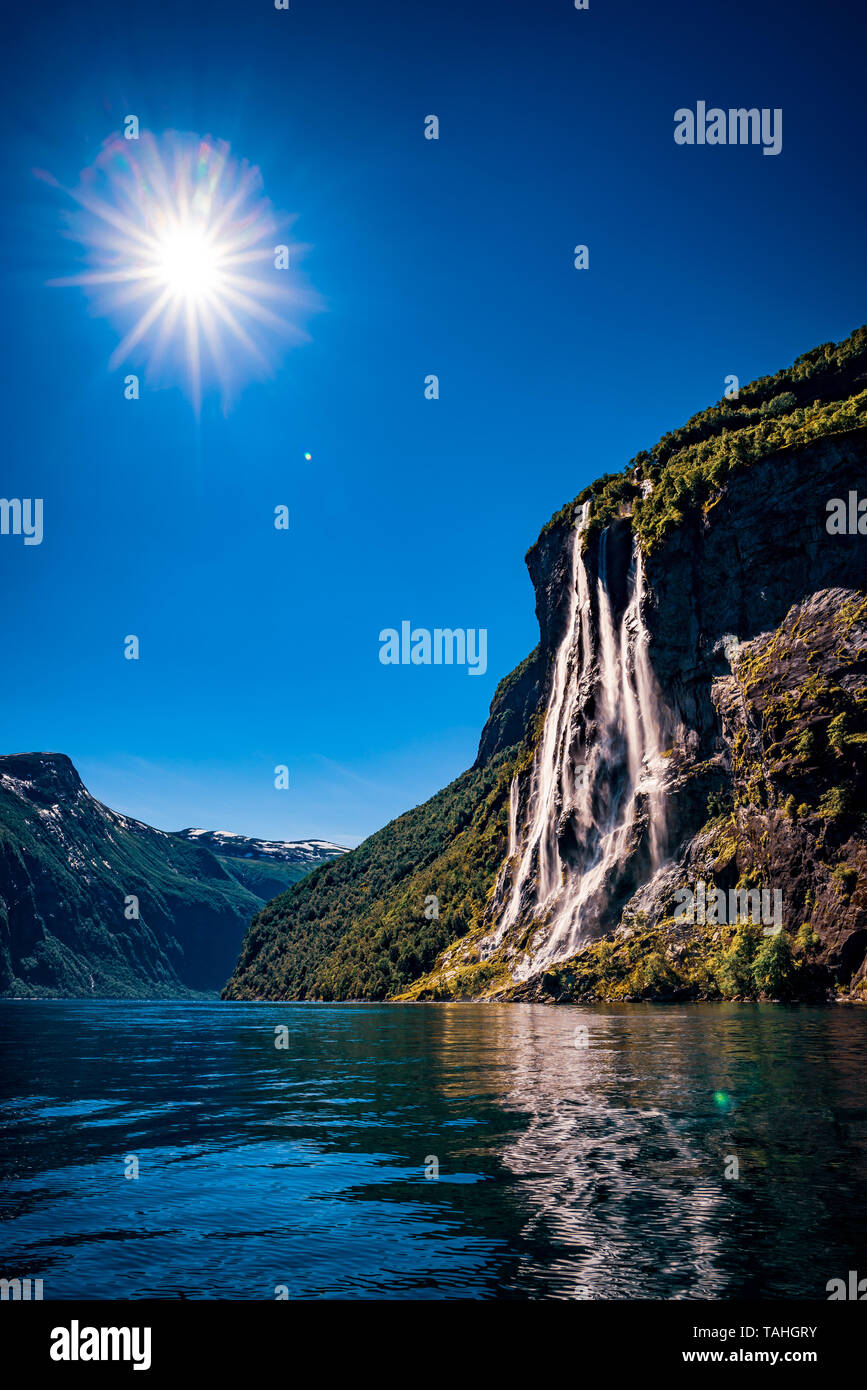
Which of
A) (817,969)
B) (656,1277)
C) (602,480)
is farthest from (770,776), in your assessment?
(656,1277)

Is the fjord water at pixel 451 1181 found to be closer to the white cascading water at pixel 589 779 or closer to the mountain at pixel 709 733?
the mountain at pixel 709 733

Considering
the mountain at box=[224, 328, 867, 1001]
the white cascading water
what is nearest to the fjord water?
the mountain at box=[224, 328, 867, 1001]

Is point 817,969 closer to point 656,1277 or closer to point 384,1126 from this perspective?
point 384,1126

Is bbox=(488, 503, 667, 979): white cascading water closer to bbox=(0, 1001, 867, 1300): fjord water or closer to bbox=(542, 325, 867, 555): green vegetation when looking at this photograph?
bbox=(542, 325, 867, 555): green vegetation

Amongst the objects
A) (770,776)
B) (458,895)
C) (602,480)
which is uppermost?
(602,480)

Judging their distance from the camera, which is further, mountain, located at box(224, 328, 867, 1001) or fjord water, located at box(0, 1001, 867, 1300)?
mountain, located at box(224, 328, 867, 1001)

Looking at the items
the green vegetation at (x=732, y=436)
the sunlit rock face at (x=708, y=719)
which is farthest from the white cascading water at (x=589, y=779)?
the green vegetation at (x=732, y=436)
